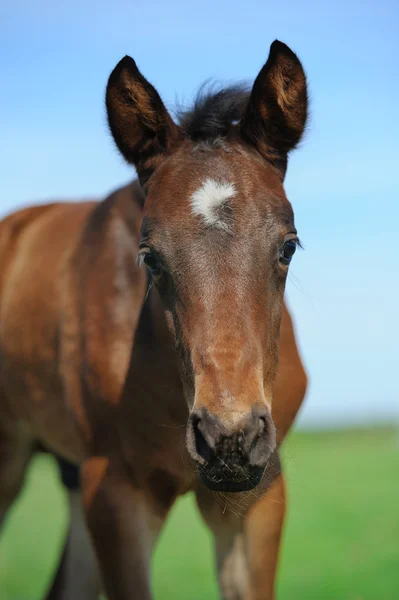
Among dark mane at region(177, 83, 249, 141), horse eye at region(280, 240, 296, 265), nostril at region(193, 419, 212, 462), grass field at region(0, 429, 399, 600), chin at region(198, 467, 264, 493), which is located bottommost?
grass field at region(0, 429, 399, 600)

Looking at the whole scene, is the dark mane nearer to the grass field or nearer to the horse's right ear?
the horse's right ear

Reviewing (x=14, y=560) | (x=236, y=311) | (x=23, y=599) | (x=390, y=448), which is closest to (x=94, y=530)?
(x=236, y=311)

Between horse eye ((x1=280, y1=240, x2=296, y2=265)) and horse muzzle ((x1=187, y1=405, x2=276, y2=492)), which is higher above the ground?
horse eye ((x1=280, y1=240, x2=296, y2=265))

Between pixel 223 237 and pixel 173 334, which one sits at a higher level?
pixel 223 237

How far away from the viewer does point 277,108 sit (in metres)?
4.02

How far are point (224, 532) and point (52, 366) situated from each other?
1.40 meters

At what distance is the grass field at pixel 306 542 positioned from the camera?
A: 25.4ft

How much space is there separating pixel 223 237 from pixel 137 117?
101cm

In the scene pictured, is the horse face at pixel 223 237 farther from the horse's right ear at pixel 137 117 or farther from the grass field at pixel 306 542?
the grass field at pixel 306 542

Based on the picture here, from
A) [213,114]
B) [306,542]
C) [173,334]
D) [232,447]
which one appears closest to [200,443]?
[232,447]

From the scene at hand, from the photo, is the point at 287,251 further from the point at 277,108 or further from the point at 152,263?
the point at 277,108

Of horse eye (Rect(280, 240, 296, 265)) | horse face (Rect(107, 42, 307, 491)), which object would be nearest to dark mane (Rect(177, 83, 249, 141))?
horse face (Rect(107, 42, 307, 491))

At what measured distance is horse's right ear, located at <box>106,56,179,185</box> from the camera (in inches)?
160

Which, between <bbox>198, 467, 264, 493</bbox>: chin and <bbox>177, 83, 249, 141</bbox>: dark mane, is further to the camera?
<bbox>177, 83, 249, 141</bbox>: dark mane
